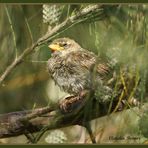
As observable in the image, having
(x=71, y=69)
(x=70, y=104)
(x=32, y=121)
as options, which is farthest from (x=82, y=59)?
(x=32, y=121)

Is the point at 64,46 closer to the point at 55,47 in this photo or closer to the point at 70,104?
the point at 55,47

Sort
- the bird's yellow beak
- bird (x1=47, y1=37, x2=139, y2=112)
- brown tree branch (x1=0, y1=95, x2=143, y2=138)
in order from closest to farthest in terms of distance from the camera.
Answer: brown tree branch (x1=0, y1=95, x2=143, y2=138), bird (x1=47, y1=37, x2=139, y2=112), the bird's yellow beak

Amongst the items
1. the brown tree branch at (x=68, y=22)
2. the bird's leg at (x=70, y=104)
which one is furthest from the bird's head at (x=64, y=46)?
the brown tree branch at (x=68, y=22)

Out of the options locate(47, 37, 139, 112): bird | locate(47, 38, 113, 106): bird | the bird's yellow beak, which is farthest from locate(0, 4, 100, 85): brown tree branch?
the bird's yellow beak

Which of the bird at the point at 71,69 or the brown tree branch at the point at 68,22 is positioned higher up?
the brown tree branch at the point at 68,22

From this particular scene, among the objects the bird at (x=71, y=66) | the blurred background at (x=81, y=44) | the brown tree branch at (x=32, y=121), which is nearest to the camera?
the blurred background at (x=81, y=44)

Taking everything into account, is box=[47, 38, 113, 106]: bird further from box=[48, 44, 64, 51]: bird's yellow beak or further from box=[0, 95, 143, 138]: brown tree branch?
box=[0, 95, 143, 138]: brown tree branch

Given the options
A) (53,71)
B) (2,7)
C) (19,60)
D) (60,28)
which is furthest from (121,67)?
(53,71)

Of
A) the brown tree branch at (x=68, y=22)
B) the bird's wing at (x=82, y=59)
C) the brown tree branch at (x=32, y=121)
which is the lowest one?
the brown tree branch at (x=32, y=121)

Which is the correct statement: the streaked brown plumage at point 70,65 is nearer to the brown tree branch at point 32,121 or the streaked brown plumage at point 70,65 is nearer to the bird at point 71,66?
the bird at point 71,66
